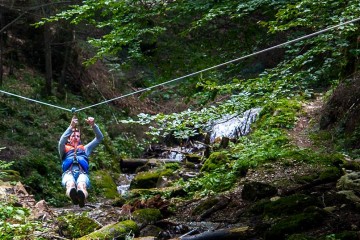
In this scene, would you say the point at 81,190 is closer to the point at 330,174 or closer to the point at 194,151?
the point at 330,174

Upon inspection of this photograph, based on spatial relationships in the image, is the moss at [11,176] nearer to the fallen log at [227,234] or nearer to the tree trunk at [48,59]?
the fallen log at [227,234]

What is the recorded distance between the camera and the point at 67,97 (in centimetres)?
1898

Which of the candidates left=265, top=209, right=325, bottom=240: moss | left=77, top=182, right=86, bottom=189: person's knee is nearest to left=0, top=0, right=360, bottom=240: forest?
left=265, top=209, right=325, bottom=240: moss

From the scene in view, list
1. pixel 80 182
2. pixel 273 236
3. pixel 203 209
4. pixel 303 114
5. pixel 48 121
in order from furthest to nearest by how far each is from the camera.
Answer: pixel 48 121, pixel 303 114, pixel 203 209, pixel 80 182, pixel 273 236

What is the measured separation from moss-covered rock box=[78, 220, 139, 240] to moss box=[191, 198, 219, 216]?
1352 millimetres

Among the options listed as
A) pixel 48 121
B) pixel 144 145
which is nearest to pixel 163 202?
pixel 48 121

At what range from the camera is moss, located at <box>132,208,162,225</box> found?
25.6ft

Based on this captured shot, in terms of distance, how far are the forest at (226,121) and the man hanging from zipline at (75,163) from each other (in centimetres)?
31

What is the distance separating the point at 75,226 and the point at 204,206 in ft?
6.84

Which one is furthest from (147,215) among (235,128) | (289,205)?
(235,128)

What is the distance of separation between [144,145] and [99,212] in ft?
32.5

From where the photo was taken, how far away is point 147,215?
314 inches

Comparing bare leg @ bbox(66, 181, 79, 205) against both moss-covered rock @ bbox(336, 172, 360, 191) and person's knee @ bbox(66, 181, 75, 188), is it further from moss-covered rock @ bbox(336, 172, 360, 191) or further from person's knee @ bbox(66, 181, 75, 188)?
moss-covered rock @ bbox(336, 172, 360, 191)

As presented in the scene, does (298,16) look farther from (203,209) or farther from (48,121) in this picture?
(48,121)
